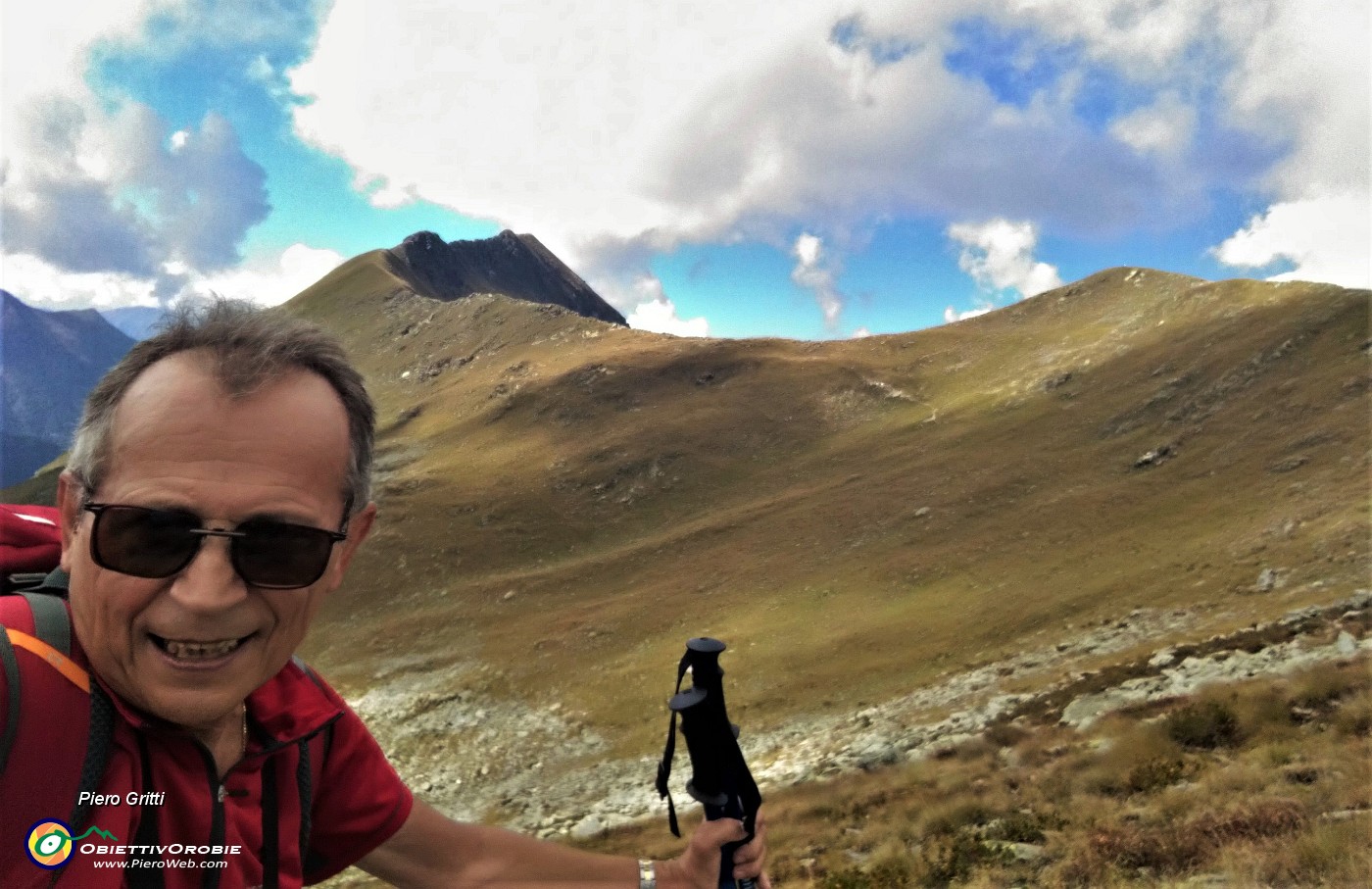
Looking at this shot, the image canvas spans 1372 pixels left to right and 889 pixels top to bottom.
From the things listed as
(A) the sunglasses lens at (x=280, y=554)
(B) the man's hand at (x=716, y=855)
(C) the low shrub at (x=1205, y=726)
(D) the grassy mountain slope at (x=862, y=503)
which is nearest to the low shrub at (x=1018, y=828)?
(C) the low shrub at (x=1205, y=726)

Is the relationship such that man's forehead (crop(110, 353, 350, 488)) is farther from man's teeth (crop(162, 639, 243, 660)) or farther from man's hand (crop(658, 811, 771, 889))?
man's hand (crop(658, 811, 771, 889))

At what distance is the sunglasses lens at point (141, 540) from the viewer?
7.69 ft

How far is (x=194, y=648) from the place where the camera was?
7.86ft

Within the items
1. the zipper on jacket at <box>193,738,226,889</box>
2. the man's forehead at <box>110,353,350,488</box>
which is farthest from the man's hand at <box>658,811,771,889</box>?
the man's forehead at <box>110,353,350,488</box>

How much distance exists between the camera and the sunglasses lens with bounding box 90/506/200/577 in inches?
92.3

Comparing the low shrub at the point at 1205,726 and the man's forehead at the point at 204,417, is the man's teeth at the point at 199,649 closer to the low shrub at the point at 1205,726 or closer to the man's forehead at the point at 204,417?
the man's forehead at the point at 204,417

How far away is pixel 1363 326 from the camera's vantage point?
113 feet

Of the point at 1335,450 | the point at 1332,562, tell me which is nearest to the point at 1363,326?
the point at 1335,450

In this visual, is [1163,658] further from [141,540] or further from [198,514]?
[141,540]

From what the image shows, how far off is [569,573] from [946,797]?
2552 centimetres

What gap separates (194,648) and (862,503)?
1330 inches

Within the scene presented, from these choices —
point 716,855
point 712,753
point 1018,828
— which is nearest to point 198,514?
point 712,753

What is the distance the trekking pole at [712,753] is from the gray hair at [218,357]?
1745mm

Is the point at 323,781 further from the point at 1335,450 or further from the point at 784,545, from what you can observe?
the point at 1335,450
